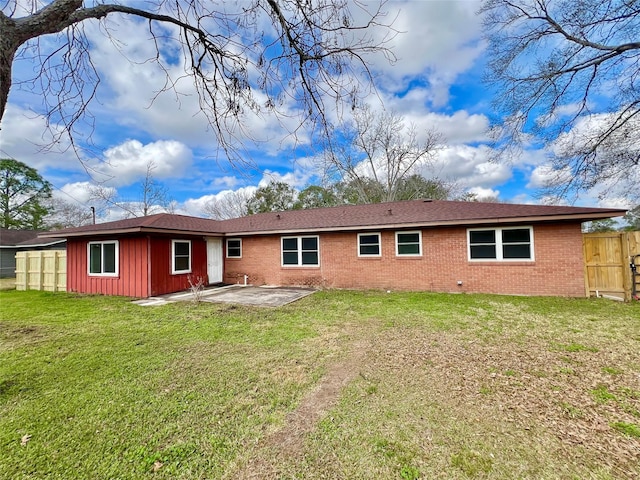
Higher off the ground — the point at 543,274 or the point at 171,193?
the point at 171,193

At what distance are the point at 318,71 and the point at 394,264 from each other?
8408mm

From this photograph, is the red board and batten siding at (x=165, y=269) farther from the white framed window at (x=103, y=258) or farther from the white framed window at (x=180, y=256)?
the white framed window at (x=103, y=258)

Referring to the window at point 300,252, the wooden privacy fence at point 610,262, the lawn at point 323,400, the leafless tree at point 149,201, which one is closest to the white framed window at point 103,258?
the lawn at point 323,400

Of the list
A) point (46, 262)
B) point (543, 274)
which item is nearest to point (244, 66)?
point (543, 274)

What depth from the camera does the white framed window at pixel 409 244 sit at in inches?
409

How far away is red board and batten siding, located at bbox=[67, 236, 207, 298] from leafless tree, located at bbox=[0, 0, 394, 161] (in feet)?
24.7

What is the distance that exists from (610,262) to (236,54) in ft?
37.4

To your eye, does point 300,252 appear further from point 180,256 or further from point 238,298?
point 180,256

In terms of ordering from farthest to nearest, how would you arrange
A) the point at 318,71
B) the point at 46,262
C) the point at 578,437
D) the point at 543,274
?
1. the point at 46,262
2. the point at 543,274
3. the point at 318,71
4. the point at 578,437

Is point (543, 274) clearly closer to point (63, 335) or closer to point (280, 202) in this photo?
point (63, 335)

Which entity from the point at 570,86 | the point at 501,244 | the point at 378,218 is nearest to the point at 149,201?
the point at 378,218

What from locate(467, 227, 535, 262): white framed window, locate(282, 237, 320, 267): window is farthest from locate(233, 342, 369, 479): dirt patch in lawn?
locate(282, 237, 320, 267): window

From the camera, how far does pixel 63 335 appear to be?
5289mm

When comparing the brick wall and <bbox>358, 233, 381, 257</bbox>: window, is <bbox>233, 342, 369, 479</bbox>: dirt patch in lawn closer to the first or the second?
the brick wall
